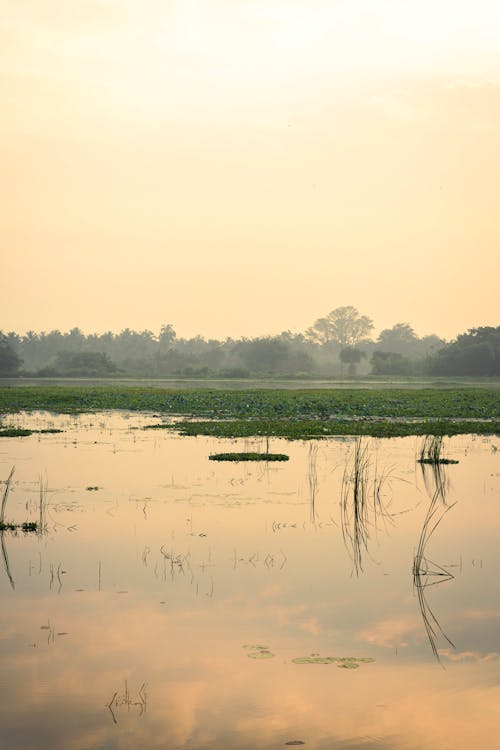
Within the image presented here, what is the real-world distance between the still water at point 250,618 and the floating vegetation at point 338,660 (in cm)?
2

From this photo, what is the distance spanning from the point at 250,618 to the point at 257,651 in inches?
42.2

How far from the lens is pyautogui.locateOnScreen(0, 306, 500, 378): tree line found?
366 feet

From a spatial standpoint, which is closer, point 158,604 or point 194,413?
point 158,604

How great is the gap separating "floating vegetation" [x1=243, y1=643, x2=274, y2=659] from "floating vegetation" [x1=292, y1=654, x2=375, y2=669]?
276 millimetres

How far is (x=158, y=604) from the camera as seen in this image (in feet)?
34.0

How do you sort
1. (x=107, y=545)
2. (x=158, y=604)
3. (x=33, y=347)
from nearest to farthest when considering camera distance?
(x=158, y=604) < (x=107, y=545) < (x=33, y=347)

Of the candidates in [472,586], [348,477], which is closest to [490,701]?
Answer: [472,586]

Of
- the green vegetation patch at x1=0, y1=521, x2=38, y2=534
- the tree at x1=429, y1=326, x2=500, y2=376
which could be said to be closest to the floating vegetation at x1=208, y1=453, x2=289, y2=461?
the green vegetation patch at x1=0, y1=521, x2=38, y2=534

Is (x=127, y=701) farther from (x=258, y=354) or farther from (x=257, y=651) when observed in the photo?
(x=258, y=354)

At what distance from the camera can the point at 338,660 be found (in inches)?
336

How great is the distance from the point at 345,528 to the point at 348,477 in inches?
222

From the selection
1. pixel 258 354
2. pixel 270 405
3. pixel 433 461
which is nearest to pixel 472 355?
pixel 258 354

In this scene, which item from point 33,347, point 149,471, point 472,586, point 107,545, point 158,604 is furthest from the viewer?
point 33,347

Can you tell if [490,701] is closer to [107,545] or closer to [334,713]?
[334,713]
